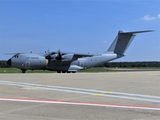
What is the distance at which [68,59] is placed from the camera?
1508 inches

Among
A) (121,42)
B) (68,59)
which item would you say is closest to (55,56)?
(68,59)

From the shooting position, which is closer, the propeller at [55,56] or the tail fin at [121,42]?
the propeller at [55,56]

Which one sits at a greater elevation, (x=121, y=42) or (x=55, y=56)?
(x=121, y=42)

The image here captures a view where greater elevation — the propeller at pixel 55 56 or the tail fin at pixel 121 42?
the tail fin at pixel 121 42

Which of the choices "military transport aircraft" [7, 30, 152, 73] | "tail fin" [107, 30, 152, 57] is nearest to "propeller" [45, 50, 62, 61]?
"military transport aircraft" [7, 30, 152, 73]

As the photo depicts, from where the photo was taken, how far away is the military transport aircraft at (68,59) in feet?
122

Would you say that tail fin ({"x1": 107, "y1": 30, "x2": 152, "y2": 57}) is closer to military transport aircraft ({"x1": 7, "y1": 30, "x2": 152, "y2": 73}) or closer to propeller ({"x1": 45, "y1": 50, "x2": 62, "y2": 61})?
military transport aircraft ({"x1": 7, "y1": 30, "x2": 152, "y2": 73})

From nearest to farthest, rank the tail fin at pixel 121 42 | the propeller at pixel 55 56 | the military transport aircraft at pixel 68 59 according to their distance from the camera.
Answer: the military transport aircraft at pixel 68 59
the propeller at pixel 55 56
the tail fin at pixel 121 42

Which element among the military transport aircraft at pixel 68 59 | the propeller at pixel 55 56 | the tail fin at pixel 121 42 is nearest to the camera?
the military transport aircraft at pixel 68 59

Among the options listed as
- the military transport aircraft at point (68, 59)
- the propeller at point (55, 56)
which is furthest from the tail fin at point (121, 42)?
the propeller at point (55, 56)

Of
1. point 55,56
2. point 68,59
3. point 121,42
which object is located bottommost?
point 68,59

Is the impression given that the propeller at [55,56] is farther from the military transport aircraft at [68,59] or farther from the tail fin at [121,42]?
the tail fin at [121,42]

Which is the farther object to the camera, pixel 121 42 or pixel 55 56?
pixel 121 42

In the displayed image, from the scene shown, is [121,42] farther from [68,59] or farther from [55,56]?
[55,56]
